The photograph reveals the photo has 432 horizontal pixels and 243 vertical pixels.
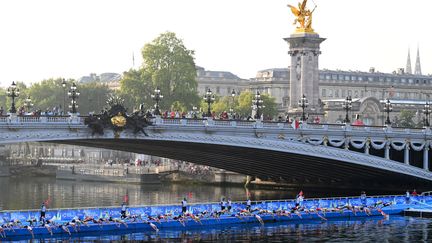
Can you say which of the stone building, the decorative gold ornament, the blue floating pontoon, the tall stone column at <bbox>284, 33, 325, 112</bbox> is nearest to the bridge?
the decorative gold ornament

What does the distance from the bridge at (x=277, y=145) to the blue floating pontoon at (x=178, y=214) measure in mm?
4979

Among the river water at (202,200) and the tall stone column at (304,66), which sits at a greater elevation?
the tall stone column at (304,66)

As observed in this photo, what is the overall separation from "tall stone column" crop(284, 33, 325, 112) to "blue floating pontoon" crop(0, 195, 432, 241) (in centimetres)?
4113

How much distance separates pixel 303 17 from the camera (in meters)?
121

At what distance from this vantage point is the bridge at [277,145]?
7156 centimetres

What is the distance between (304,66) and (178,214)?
54613 mm

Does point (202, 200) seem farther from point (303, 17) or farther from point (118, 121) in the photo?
point (303, 17)

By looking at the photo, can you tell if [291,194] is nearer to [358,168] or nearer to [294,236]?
[358,168]

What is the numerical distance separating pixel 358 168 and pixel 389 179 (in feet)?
17.3

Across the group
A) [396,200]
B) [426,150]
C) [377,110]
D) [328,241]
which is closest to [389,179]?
[426,150]

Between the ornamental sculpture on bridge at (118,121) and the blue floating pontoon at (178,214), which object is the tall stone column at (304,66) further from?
the ornamental sculpture on bridge at (118,121)

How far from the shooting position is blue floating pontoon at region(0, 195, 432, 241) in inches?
2525

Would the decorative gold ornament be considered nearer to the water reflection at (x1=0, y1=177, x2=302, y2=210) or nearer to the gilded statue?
the water reflection at (x1=0, y1=177, x2=302, y2=210)

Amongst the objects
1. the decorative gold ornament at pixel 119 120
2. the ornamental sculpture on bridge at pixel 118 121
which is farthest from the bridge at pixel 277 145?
the decorative gold ornament at pixel 119 120
